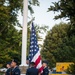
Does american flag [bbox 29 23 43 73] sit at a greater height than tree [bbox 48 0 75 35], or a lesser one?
lesser

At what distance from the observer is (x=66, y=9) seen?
16203 millimetres

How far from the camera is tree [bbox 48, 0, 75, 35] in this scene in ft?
52.4

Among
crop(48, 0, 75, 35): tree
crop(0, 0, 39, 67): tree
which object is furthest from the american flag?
crop(0, 0, 39, 67): tree

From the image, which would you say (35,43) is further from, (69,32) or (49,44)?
(49,44)

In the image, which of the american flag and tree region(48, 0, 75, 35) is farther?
tree region(48, 0, 75, 35)

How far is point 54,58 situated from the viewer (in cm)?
5931

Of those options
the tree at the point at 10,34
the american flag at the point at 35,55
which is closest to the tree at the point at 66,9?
the american flag at the point at 35,55

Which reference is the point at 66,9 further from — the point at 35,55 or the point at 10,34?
the point at 10,34

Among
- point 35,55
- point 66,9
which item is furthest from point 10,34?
point 35,55

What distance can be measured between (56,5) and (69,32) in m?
1.63

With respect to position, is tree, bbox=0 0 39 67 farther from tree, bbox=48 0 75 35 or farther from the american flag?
the american flag

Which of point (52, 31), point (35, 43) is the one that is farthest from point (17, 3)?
point (52, 31)

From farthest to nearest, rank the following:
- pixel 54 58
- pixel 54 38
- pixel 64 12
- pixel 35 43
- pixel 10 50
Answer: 1. pixel 54 38
2. pixel 54 58
3. pixel 10 50
4. pixel 64 12
5. pixel 35 43

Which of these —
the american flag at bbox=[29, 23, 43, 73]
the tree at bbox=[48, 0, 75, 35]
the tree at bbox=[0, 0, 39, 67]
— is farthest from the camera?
the tree at bbox=[0, 0, 39, 67]
